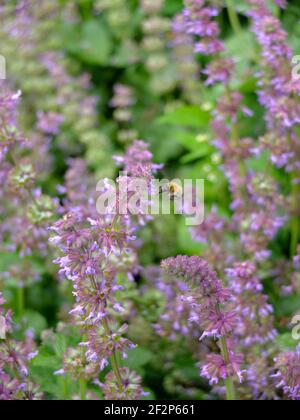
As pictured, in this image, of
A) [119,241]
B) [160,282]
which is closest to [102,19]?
[160,282]

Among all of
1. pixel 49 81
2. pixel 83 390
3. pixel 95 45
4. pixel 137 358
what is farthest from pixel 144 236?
pixel 95 45

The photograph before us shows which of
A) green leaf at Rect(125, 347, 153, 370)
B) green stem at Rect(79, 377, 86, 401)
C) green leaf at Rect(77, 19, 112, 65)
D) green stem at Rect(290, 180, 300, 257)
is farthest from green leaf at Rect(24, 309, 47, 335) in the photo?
green leaf at Rect(77, 19, 112, 65)

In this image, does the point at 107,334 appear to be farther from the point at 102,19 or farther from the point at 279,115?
the point at 102,19

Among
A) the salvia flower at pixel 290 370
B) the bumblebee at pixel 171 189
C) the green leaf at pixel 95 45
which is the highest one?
the bumblebee at pixel 171 189

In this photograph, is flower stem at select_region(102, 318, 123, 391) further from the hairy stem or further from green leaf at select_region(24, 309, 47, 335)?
green leaf at select_region(24, 309, 47, 335)

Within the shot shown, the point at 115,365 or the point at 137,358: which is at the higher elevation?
the point at 115,365

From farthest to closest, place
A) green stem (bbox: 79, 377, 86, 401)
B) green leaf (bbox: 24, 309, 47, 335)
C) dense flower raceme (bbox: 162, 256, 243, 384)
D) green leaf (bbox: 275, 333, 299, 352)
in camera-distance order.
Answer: green leaf (bbox: 24, 309, 47, 335)
green leaf (bbox: 275, 333, 299, 352)
green stem (bbox: 79, 377, 86, 401)
dense flower raceme (bbox: 162, 256, 243, 384)

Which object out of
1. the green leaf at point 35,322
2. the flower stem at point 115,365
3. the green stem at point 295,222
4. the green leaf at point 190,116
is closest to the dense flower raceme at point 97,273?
the flower stem at point 115,365

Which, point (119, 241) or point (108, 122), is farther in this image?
point (108, 122)

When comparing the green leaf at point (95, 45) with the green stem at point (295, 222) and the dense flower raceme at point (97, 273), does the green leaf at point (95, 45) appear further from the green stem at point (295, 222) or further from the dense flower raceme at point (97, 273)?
the dense flower raceme at point (97, 273)

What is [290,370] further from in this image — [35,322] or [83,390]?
[35,322]

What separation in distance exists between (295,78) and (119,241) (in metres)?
1.04

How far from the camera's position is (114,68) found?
4.70m

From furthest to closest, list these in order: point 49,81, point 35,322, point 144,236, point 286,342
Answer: point 49,81 → point 144,236 → point 35,322 → point 286,342
